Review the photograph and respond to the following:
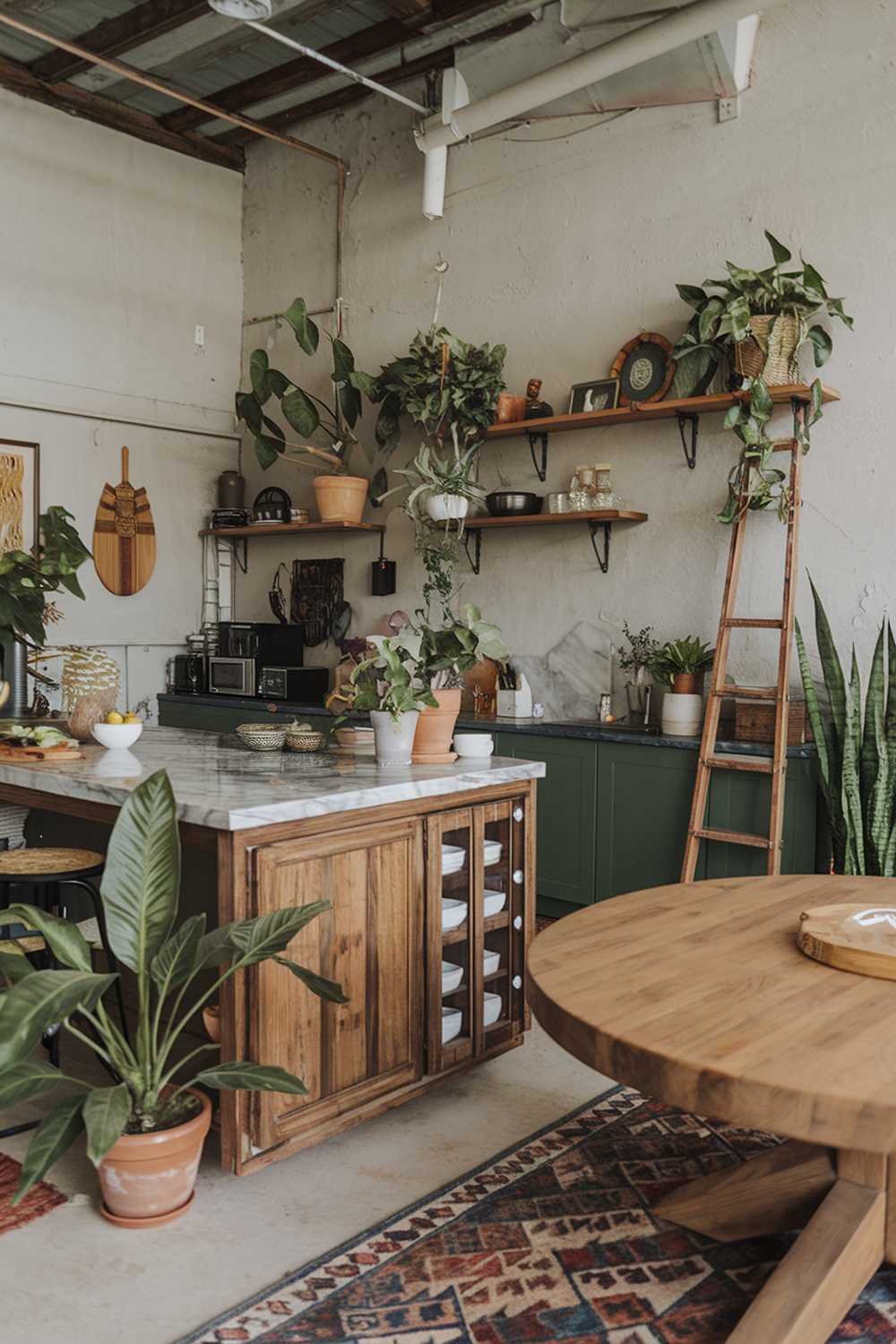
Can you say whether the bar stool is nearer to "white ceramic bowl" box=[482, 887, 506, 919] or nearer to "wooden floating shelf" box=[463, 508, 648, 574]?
"white ceramic bowl" box=[482, 887, 506, 919]

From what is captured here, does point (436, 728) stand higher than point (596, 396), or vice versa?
point (596, 396)

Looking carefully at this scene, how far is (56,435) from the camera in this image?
625 centimetres

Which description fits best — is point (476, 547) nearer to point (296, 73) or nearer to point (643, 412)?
point (643, 412)

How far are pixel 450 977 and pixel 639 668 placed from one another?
245cm

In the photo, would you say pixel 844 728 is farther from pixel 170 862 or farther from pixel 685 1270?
pixel 170 862

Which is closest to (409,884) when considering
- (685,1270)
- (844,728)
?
(685,1270)

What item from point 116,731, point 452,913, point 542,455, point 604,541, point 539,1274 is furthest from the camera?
point 542,455

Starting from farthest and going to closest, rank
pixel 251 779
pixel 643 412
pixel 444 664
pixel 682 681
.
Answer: pixel 643 412, pixel 682 681, pixel 444 664, pixel 251 779

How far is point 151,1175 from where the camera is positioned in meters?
2.46

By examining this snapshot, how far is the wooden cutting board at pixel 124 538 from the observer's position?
6484 millimetres

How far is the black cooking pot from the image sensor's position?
5473mm

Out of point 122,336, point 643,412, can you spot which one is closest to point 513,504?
point 643,412

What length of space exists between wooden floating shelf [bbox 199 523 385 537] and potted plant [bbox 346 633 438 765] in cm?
302

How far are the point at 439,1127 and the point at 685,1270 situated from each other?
883 mm
